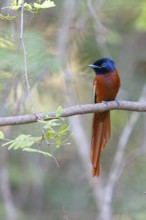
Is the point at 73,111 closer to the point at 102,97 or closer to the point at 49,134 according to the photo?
the point at 49,134

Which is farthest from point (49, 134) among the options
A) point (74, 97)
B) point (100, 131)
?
point (74, 97)

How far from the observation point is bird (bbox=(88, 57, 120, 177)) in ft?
13.3

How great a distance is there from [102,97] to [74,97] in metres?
1.58

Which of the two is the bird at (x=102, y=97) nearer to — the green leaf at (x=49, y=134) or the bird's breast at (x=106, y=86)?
the bird's breast at (x=106, y=86)

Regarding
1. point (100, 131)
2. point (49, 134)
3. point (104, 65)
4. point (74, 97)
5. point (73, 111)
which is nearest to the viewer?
point (49, 134)

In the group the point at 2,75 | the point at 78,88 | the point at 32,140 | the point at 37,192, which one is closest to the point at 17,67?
the point at 2,75

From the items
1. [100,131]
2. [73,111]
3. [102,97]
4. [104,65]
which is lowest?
[100,131]

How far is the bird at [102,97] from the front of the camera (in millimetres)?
4047

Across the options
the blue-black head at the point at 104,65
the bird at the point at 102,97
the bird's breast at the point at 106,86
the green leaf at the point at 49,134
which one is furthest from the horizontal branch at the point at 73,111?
the blue-black head at the point at 104,65

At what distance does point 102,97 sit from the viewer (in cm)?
418

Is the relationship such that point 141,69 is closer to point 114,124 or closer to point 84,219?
point 114,124

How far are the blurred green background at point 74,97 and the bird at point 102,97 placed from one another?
0.27 m

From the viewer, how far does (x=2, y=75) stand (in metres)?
4.28

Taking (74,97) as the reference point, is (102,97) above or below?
above
